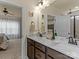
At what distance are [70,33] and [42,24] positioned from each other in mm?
1515

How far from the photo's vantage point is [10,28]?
639cm

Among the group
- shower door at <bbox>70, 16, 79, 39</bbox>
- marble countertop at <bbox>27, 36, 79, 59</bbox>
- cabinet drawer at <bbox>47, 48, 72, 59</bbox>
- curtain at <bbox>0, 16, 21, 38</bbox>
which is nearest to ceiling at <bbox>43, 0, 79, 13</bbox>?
shower door at <bbox>70, 16, 79, 39</bbox>

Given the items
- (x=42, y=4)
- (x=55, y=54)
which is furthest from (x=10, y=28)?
(x=55, y=54)

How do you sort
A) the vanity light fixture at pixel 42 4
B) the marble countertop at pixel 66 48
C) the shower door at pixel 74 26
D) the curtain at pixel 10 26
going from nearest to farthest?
the marble countertop at pixel 66 48
the shower door at pixel 74 26
the vanity light fixture at pixel 42 4
the curtain at pixel 10 26

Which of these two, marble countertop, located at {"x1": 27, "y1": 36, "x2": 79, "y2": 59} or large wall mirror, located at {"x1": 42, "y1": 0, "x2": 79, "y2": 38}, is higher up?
large wall mirror, located at {"x1": 42, "y1": 0, "x2": 79, "y2": 38}

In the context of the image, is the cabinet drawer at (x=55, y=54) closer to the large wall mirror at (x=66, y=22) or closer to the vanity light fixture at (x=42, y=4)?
the large wall mirror at (x=66, y=22)

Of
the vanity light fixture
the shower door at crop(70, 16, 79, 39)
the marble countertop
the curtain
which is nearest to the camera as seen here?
the marble countertop

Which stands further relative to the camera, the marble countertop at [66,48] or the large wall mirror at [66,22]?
the large wall mirror at [66,22]

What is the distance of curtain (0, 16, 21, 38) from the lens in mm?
6198

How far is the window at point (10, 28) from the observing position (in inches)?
245

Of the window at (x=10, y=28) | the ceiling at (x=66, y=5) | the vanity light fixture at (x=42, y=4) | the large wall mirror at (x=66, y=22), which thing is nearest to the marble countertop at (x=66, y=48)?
the large wall mirror at (x=66, y=22)

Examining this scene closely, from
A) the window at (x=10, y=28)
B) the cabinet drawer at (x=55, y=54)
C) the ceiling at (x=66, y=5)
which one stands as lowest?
the cabinet drawer at (x=55, y=54)

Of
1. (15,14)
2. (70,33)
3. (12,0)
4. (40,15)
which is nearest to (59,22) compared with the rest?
(70,33)

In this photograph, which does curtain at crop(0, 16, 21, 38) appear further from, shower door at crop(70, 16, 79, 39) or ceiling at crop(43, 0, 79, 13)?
shower door at crop(70, 16, 79, 39)
